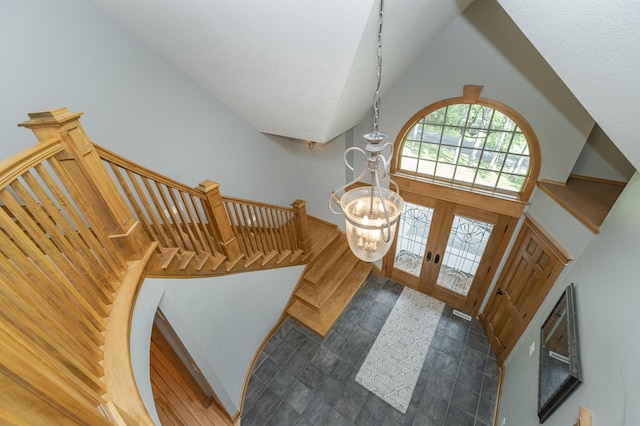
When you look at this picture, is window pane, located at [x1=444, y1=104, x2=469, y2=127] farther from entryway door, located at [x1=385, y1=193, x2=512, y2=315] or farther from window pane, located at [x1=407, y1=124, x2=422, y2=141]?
entryway door, located at [x1=385, y1=193, x2=512, y2=315]

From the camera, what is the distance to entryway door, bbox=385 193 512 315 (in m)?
3.59

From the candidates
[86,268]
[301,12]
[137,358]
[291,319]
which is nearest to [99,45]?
[301,12]

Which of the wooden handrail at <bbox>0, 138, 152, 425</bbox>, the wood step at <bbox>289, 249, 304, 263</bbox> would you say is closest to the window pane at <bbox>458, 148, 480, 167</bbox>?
the wood step at <bbox>289, 249, 304, 263</bbox>

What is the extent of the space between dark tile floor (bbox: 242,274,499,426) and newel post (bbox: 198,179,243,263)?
6.23 feet

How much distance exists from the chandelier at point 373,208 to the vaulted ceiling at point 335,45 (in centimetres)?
35

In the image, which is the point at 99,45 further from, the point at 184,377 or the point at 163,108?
the point at 184,377

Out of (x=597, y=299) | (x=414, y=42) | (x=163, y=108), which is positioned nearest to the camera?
(x=597, y=299)

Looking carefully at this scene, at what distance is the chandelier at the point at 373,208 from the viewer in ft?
4.79

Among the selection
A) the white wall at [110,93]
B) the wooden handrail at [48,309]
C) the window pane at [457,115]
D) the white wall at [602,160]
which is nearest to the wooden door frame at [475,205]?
the white wall at [602,160]

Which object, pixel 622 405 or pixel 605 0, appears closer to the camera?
pixel 605 0

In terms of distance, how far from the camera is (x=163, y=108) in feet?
10.2

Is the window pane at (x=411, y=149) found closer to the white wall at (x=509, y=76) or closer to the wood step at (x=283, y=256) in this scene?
the white wall at (x=509, y=76)

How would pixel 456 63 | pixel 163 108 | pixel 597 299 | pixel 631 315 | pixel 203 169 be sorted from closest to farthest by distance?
pixel 631 315, pixel 597 299, pixel 456 63, pixel 163 108, pixel 203 169

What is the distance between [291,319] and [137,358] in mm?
2879
